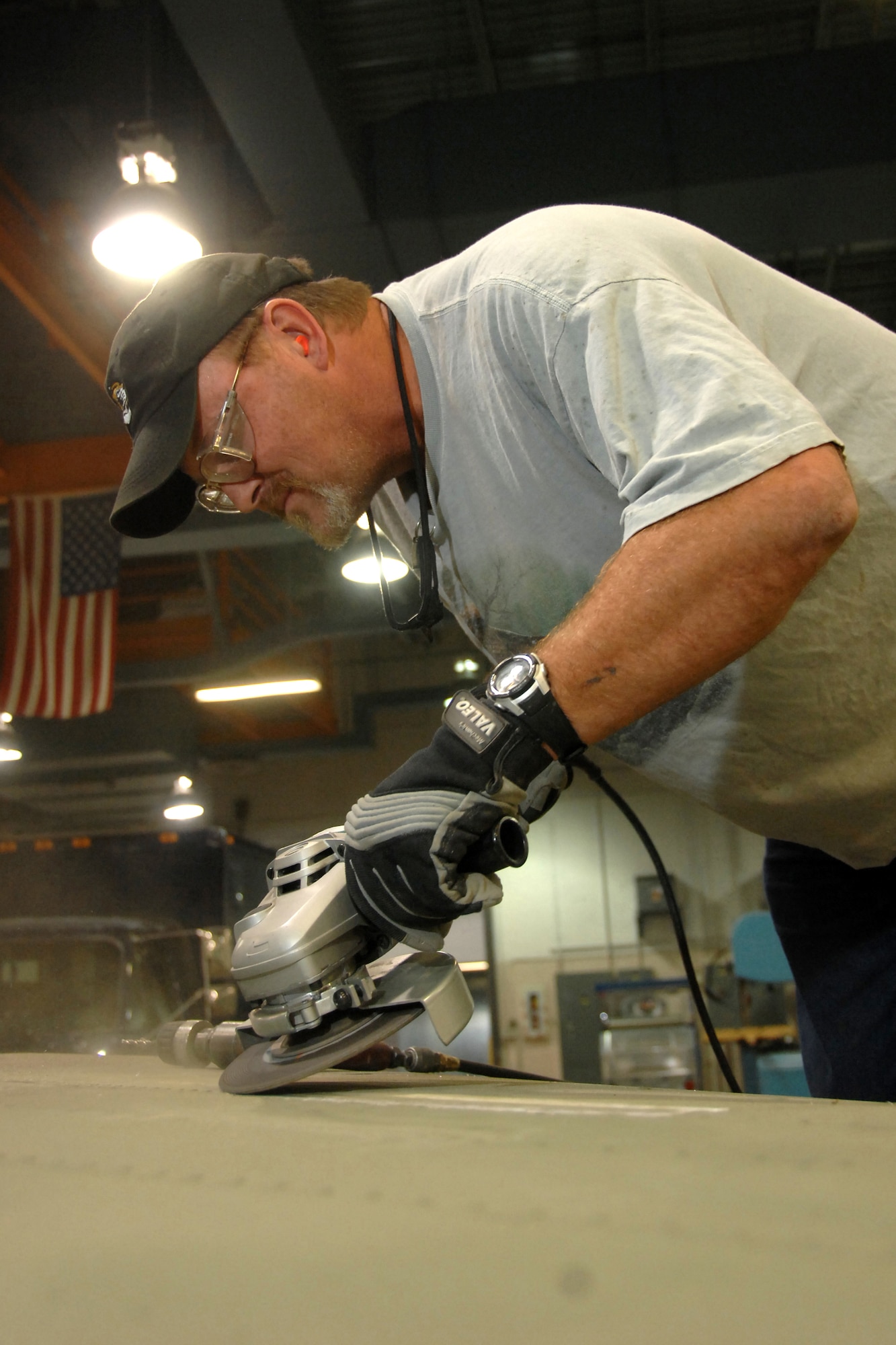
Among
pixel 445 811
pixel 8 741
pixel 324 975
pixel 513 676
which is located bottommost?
pixel 324 975

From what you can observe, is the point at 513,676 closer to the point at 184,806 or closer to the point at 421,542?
the point at 421,542

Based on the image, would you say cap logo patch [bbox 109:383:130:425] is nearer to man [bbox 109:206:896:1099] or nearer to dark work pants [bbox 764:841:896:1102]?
man [bbox 109:206:896:1099]

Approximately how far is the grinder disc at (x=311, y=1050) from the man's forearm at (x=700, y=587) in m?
0.41

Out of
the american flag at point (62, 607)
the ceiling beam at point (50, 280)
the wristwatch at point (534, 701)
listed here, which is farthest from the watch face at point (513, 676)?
the american flag at point (62, 607)

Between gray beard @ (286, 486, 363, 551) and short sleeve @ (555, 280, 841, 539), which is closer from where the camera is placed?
short sleeve @ (555, 280, 841, 539)

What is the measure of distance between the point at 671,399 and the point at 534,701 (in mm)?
288

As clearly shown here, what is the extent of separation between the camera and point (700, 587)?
0.89 metres

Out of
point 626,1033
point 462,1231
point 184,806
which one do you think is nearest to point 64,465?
point 626,1033

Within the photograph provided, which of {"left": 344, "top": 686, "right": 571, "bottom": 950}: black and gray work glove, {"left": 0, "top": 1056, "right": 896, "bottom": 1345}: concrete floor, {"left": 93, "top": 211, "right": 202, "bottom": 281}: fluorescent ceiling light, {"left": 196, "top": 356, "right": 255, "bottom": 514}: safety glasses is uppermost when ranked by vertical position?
{"left": 93, "top": 211, "right": 202, "bottom": 281}: fluorescent ceiling light

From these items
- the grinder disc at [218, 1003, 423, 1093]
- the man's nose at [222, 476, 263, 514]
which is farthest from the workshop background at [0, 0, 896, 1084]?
the grinder disc at [218, 1003, 423, 1093]

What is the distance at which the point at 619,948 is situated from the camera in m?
12.3

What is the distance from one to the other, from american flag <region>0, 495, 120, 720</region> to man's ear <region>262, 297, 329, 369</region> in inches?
190

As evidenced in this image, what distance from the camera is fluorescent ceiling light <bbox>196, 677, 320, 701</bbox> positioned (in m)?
9.80

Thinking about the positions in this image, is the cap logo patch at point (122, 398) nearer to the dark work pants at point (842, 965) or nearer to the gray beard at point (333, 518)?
the gray beard at point (333, 518)
